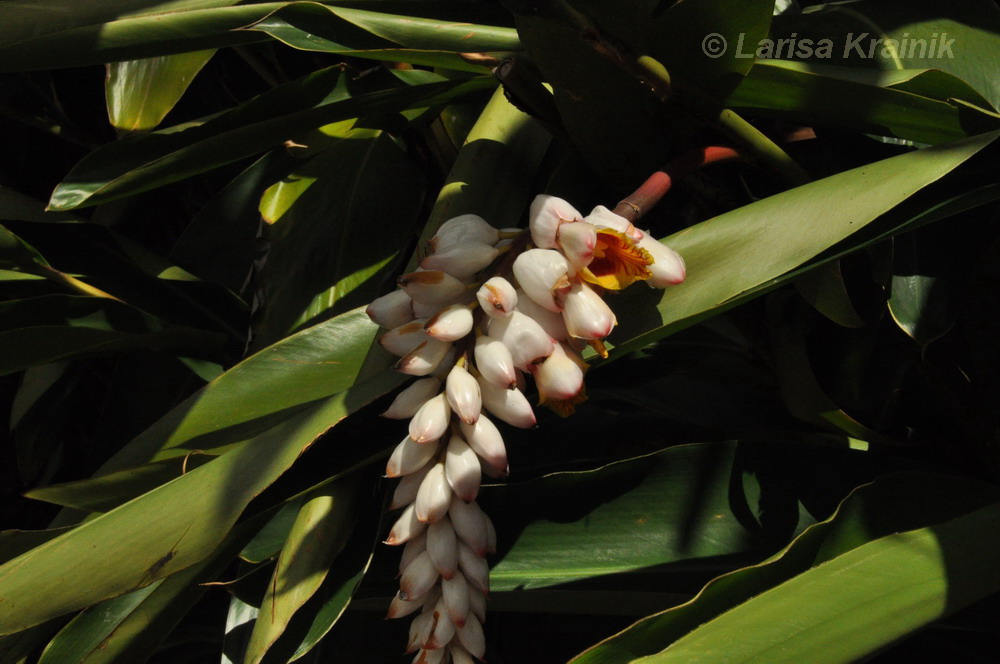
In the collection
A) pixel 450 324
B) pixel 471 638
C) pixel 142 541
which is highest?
pixel 450 324

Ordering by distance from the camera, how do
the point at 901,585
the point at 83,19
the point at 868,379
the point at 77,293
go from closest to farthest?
the point at 901,585 < the point at 83,19 < the point at 868,379 < the point at 77,293

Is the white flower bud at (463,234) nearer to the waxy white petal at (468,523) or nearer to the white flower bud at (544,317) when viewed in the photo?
the white flower bud at (544,317)

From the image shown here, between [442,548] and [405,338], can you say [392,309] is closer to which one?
[405,338]

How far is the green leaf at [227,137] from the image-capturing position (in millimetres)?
617

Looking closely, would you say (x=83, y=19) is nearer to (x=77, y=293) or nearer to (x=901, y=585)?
(x=77, y=293)

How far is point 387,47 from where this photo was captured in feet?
1.99

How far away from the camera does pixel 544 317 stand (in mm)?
454

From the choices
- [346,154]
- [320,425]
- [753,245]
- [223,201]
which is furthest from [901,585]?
[223,201]

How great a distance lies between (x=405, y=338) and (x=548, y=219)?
0.10 metres

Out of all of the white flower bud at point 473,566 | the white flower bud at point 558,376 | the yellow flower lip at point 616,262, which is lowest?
the white flower bud at point 473,566

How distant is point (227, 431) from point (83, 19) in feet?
0.99

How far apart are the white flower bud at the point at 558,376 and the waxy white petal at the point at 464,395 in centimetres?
3

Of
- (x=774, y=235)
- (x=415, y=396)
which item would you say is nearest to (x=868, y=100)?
(x=774, y=235)

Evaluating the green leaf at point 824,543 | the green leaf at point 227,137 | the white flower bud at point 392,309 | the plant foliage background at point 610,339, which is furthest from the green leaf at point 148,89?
the green leaf at point 824,543
